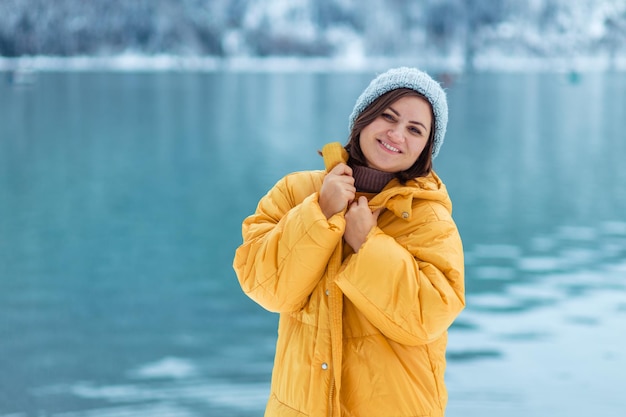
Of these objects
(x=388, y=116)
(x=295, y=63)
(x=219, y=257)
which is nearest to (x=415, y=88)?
(x=388, y=116)

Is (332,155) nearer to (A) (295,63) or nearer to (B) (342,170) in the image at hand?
(B) (342,170)

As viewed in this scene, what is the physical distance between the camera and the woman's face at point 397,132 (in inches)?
83.4

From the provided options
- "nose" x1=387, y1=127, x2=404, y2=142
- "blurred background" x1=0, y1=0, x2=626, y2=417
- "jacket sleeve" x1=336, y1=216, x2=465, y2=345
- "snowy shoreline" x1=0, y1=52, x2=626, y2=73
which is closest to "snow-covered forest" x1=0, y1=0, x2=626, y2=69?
"snowy shoreline" x1=0, y1=52, x2=626, y2=73

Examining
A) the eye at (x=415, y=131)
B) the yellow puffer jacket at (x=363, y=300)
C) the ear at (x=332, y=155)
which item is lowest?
the yellow puffer jacket at (x=363, y=300)

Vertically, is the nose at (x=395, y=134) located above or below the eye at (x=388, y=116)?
below

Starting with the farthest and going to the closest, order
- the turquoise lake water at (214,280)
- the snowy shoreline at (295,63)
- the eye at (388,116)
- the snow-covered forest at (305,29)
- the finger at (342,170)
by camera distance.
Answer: the snow-covered forest at (305,29), the snowy shoreline at (295,63), the turquoise lake water at (214,280), the eye at (388,116), the finger at (342,170)

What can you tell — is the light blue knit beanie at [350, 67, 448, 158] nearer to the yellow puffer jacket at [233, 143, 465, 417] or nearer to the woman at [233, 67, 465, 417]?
the woman at [233, 67, 465, 417]

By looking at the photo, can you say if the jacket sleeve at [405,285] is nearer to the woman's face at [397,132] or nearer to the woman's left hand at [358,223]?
the woman's left hand at [358,223]

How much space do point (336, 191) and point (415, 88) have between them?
0.33m

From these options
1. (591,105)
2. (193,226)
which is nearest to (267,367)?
(193,226)

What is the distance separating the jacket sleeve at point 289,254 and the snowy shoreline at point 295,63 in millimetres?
90642

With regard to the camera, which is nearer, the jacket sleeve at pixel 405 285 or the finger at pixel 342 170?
the jacket sleeve at pixel 405 285

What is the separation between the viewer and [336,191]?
79.3 inches

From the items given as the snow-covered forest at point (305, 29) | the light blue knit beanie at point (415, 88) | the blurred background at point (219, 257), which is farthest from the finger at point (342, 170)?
the snow-covered forest at point (305, 29)
